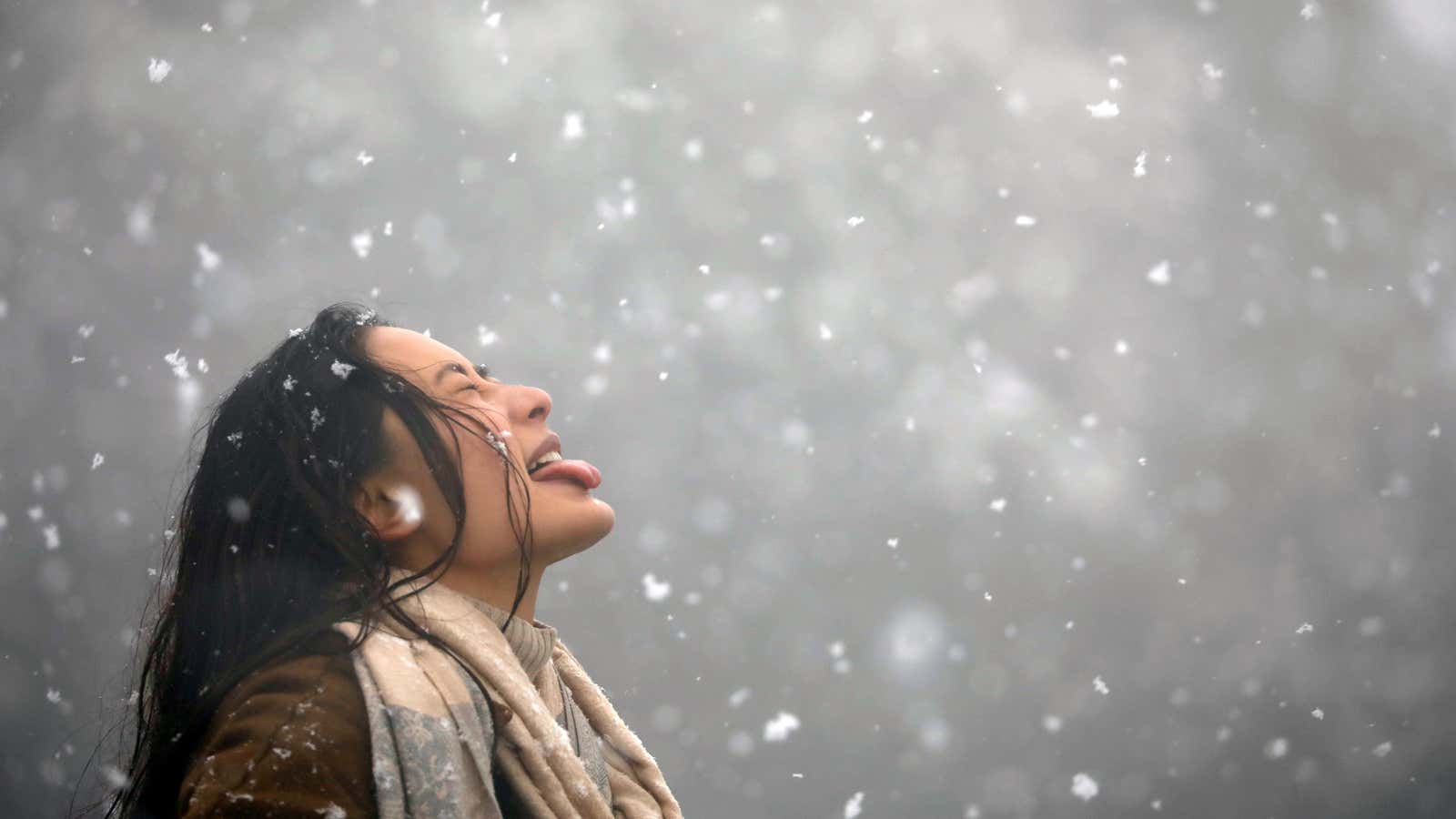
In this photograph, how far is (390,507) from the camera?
112cm

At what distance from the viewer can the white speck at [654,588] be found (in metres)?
3.25

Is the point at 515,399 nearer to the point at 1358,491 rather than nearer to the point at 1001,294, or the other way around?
the point at 1001,294

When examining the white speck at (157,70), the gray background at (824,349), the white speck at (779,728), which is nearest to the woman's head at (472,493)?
the gray background at (824,349)

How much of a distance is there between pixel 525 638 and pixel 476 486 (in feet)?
0.62

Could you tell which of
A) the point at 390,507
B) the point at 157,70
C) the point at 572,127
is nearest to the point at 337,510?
the point at 390,507

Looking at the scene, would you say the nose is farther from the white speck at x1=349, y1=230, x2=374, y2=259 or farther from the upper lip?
the white speck at x1=349, y1=230, x2=374, y2=259

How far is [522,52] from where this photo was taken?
11.4 feet

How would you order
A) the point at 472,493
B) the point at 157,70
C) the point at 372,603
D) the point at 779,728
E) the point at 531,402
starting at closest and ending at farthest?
the point at 372,603
the point at 472,493
the point at 531,402
the point at 779,728
the point at 157,70

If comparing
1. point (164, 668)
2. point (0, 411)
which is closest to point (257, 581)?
point (164, 668)

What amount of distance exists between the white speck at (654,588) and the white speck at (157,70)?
2339 mm

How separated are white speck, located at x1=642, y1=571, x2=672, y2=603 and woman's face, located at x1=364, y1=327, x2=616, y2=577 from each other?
206 cm

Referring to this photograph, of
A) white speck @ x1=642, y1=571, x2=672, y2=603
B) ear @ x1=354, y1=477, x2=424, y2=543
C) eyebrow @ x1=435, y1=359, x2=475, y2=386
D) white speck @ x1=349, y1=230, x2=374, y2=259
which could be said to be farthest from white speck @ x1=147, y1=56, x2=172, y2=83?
ear @ x1=354, y1=477, x2=424, y2=543

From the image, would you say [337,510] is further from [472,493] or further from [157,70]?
[157,70]

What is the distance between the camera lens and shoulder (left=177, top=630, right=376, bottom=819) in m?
0.79
